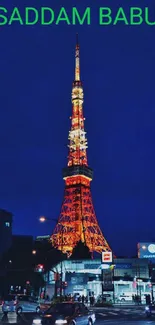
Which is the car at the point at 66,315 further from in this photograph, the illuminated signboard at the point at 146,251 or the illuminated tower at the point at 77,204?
the illuminated signboard at the point at 146,251

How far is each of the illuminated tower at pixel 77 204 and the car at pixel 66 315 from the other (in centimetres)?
7024

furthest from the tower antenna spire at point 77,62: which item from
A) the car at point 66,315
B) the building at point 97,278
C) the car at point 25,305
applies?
the car at point 66,315

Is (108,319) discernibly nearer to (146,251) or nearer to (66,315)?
(66,315)

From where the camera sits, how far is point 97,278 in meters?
83.6

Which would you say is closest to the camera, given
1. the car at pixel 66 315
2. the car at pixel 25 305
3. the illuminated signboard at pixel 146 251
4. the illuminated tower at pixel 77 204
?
the car at pixel 66 315

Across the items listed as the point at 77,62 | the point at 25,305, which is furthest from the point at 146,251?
the point at 25,305

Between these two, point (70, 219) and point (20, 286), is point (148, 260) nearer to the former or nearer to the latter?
point (70, 219)

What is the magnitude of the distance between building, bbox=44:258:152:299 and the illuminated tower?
3799 millimetres

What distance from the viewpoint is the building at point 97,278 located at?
82000 millimetres

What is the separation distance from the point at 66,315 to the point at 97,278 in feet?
225

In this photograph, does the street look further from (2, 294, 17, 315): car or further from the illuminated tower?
the illuminated tower

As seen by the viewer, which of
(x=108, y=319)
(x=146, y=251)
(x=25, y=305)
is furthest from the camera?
(x=146, y=251)

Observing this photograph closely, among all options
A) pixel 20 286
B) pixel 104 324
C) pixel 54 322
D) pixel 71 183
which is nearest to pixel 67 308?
pixel 54 322

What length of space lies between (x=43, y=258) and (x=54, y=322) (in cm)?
6843
